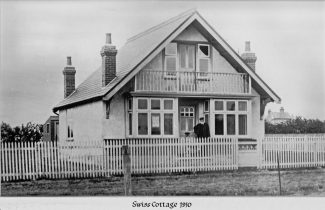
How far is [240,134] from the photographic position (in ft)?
56.5

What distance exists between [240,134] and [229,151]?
1.20m

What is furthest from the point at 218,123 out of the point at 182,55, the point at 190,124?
the point at 182,55

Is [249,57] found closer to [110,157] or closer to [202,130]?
[202,130]

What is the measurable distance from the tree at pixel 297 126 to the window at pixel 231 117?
1.37 m

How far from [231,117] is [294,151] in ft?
7.67

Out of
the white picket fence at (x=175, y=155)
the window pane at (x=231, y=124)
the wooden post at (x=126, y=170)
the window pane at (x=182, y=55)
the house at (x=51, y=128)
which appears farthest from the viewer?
the window pane at (x=231, y=124)

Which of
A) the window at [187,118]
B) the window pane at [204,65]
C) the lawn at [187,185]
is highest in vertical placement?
the window pane at [204,65]

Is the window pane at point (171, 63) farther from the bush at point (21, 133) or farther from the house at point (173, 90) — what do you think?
the bush at point (21, 133)

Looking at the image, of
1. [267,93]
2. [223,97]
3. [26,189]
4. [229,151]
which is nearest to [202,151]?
[229,151]

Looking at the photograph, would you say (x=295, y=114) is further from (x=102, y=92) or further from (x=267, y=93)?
(x=102, y=92)

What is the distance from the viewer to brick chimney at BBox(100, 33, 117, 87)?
15874mm

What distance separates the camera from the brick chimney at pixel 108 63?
15.9 meters

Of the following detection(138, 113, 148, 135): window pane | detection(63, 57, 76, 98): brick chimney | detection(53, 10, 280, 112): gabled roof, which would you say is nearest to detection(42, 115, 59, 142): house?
detection(53, 10, 280, 112): gabled roof

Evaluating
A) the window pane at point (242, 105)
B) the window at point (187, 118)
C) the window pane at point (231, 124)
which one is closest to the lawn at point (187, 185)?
the window pane at point (231, 124)
